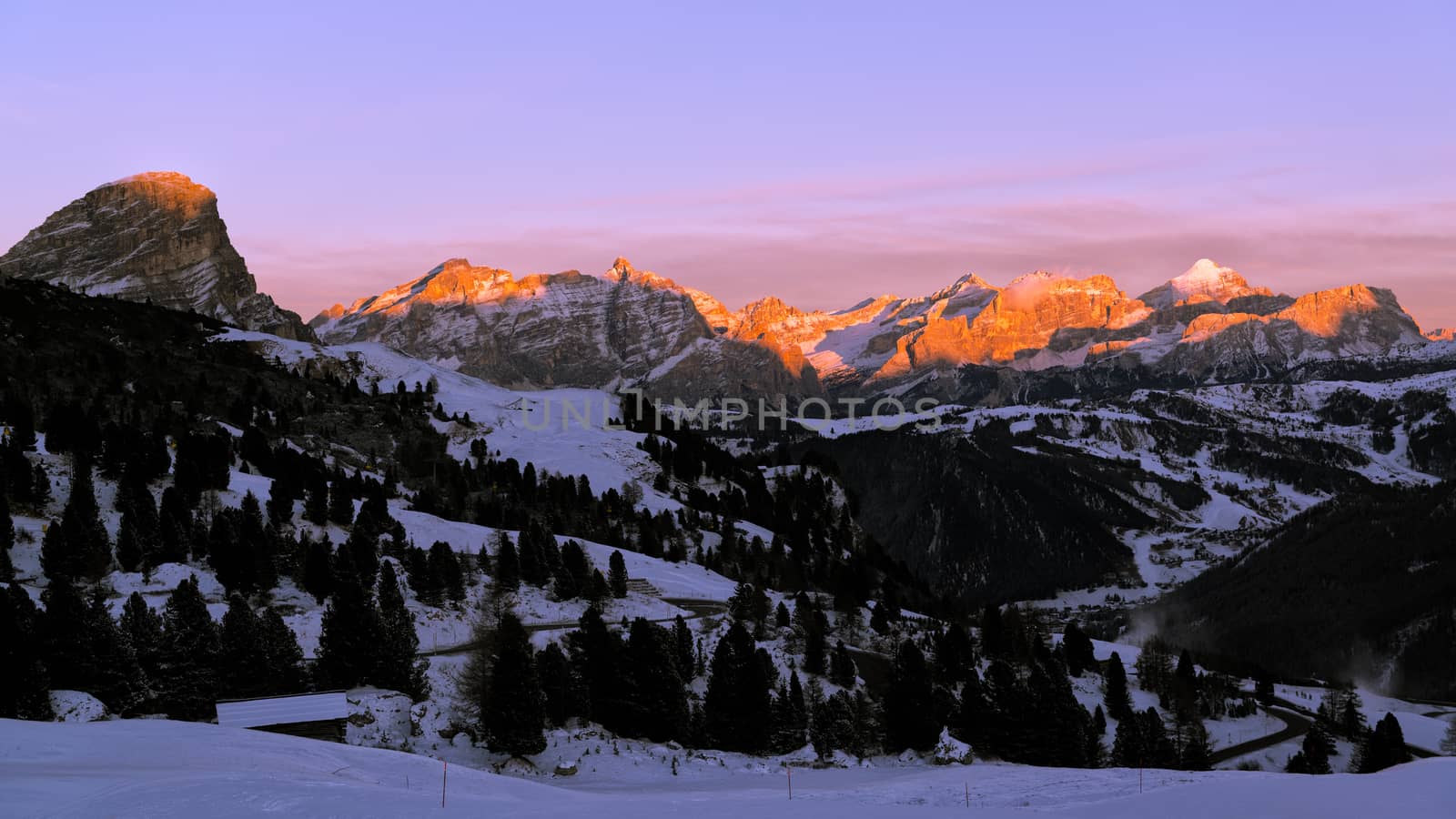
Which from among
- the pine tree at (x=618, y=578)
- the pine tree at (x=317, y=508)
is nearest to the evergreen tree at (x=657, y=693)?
the pine tree at (x=618, y=578)

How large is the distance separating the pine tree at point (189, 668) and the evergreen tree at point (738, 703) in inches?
1291

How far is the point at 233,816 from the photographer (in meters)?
34.6

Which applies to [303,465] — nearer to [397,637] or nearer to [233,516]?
[233,516]

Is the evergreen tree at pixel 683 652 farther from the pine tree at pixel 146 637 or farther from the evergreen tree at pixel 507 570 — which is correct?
the pine tree at pixel 146 637

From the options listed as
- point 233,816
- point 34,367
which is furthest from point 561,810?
point 34,367

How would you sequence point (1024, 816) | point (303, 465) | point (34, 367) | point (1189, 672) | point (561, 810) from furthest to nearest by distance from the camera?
point (34, 367) → point (303, 465) → point (1189, 672) → point (1024, 816) → point (561, 810)

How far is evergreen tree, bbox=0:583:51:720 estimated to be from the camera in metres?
68.6

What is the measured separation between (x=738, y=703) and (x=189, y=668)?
3625 centimetres

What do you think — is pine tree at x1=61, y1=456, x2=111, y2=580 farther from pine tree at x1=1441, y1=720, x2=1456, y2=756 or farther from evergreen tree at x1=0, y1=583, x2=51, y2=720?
pine tree at x1=1441, y1=720, x2=1456, y2=756

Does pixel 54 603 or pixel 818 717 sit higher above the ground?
pixel 54 603

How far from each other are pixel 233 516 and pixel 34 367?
8246 centimetres

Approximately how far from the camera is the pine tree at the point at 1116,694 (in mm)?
111375

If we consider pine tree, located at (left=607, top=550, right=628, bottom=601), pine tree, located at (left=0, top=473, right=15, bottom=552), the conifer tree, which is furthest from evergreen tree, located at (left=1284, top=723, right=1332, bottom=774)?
pine tree, located at (left=0, top=473, right=15, bottom=552)

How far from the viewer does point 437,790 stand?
44031 mm
